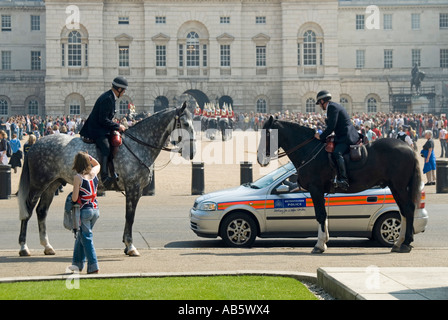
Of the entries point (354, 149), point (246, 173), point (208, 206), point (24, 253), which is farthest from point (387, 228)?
point (246, 173)

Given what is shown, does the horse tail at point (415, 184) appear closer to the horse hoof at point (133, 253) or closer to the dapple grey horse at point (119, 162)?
the dapple grey horse at point (119, 162)

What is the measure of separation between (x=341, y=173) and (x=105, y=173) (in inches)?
159

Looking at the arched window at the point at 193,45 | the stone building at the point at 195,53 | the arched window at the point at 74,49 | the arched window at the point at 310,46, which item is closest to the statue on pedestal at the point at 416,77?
the stone building at the point at 195,53

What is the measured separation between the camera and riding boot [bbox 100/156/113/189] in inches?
576

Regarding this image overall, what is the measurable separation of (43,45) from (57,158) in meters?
70.8

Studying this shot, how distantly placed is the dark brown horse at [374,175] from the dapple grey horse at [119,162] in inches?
83.1

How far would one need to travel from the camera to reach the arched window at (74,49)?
246 feet

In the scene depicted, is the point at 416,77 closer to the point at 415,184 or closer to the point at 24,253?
the point at 415,184

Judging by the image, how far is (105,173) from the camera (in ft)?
48.0

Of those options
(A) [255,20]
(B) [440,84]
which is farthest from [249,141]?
(B) [440,84]
